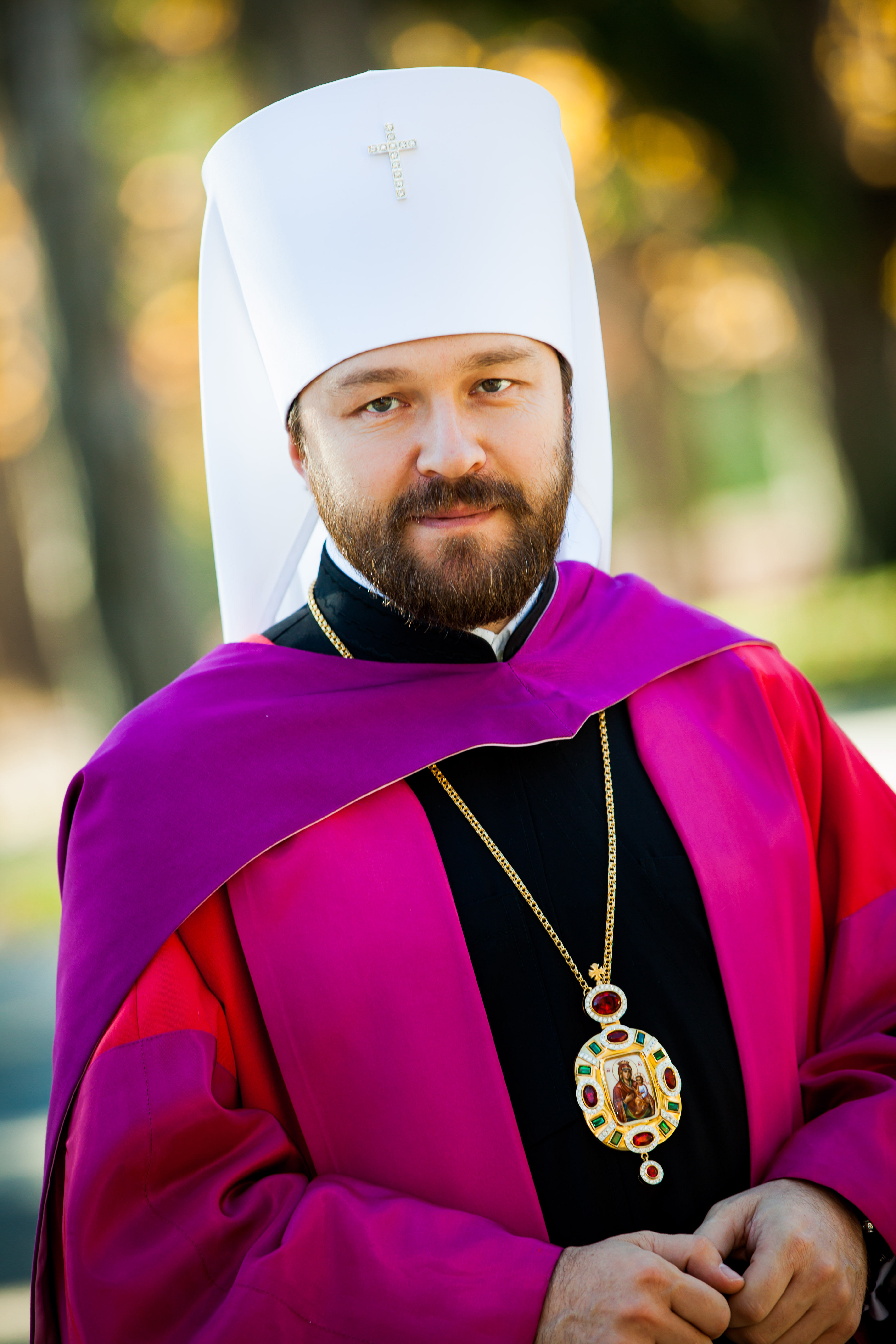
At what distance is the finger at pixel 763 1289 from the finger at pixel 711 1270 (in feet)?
0.05

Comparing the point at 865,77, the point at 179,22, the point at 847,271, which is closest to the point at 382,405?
the point at 179,22

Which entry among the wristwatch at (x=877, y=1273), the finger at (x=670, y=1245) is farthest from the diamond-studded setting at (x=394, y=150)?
the wristwatch at (x=877, y=1273)

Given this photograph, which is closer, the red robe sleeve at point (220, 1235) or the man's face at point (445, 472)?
the red robe sleeve at point (220, 1235)

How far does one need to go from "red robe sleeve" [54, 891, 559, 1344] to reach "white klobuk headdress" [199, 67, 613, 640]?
1.19 meters

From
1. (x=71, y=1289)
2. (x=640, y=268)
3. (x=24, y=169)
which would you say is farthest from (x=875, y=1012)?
(x=640, y=268)

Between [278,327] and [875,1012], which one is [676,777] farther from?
[278,327]

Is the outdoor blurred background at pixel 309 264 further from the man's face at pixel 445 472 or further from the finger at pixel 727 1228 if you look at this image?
the finger at pixel 727 1228

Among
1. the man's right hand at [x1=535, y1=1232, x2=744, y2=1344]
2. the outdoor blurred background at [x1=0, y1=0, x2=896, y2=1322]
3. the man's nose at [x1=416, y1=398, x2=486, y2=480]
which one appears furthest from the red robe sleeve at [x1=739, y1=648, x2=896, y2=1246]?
the outdoor blurred background at [x1=0, y1=0, x2=896, y2=1322]

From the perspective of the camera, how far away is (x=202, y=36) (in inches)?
440

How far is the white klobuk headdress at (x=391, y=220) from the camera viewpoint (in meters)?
2.34

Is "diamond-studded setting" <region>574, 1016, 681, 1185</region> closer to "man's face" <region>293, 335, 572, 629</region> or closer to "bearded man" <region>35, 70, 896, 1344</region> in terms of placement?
"bearded man" <region>35, 70, 896, 1344</region>

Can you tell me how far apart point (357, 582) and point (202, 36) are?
10497 mm

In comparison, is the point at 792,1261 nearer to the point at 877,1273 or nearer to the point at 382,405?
the point at 877,1273

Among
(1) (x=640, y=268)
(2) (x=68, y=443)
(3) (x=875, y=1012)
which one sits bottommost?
(3) (x=875, y=1012)
